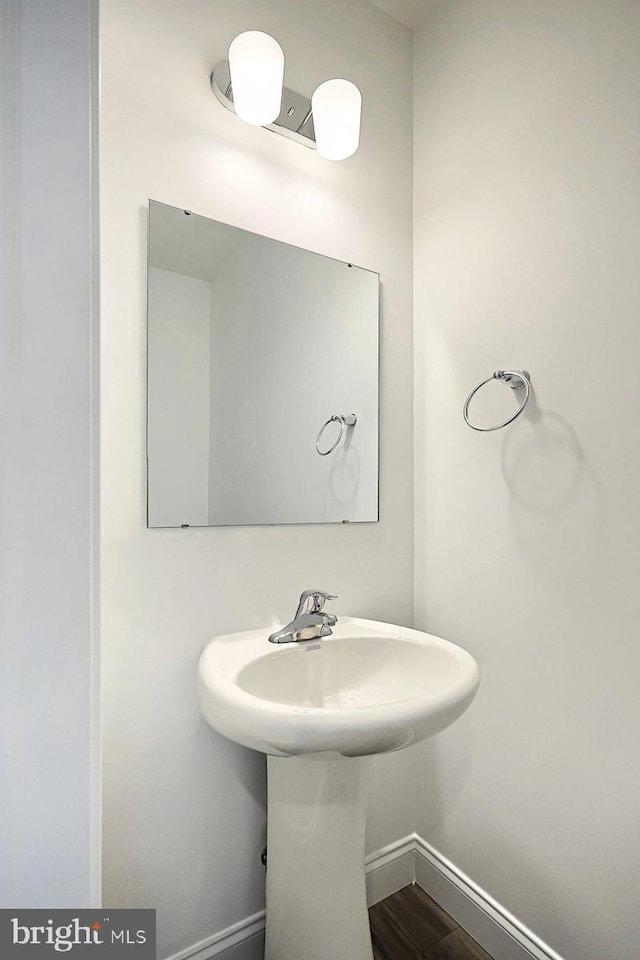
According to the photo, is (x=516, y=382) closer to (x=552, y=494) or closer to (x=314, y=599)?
(x=552, y=494)

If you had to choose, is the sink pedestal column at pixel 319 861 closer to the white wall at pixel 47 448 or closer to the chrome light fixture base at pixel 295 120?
the white wall at pixel 47 448

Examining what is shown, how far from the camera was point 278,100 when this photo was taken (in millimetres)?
1154

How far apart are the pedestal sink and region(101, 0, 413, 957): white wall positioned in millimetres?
114

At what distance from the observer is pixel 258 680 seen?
43.1 inches

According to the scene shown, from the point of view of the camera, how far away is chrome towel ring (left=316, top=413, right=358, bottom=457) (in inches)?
54.2

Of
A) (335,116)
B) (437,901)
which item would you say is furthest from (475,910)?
(335,116)

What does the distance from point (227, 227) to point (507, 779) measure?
59.0 inches

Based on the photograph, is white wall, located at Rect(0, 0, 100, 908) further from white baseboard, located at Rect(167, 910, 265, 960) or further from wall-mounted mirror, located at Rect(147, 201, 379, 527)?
white baseboard, located at Rect(167, 910, 265, 960)

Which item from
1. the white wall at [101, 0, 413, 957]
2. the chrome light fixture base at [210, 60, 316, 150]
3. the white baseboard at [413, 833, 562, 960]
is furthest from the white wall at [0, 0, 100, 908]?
the white baseboard at [413, 833, 562, 960]

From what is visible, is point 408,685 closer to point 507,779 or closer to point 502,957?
point 507,779

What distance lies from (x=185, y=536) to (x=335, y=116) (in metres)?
1.08

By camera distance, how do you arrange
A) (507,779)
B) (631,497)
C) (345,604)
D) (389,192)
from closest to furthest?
(631,497) < (507,779) < (345,604) < (389,192)

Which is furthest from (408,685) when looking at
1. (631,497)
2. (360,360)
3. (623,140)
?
(623,140)

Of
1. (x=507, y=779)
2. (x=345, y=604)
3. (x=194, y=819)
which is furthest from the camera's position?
(x=345, y=604)
